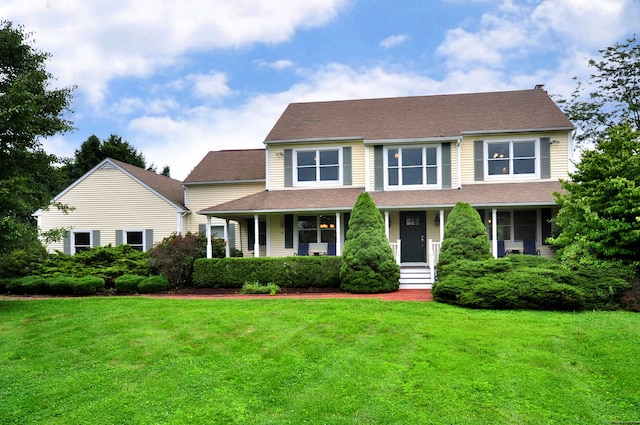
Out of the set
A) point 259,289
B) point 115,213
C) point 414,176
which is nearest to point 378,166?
point 414,176

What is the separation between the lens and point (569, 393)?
4848 millimetres

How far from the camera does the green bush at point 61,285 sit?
13336mm

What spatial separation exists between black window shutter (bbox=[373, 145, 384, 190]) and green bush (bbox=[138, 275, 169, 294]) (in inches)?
345

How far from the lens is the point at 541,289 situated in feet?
29.1

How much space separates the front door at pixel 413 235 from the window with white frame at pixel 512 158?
3463 millimetres

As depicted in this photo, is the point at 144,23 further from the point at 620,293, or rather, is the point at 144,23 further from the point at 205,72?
the point at 620,293

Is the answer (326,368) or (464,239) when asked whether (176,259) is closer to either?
(464,239)

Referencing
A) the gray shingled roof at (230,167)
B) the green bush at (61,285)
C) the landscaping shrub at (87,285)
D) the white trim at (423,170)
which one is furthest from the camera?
the gray shingled roof at (230,167)

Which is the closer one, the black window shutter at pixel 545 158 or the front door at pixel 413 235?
the black window shutter at pixel 545 158

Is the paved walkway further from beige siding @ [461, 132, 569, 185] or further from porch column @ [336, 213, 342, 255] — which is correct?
beige siding @ [461, 132, 569, 185]

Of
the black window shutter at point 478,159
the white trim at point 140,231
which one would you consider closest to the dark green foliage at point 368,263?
the black window shutter at point 478,159

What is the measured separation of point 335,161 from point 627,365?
42.8ft

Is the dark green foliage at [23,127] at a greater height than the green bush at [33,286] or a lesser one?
greater

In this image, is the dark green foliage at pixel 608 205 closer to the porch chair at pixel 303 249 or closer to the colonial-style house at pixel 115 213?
the porch chair at pixel 303 249
